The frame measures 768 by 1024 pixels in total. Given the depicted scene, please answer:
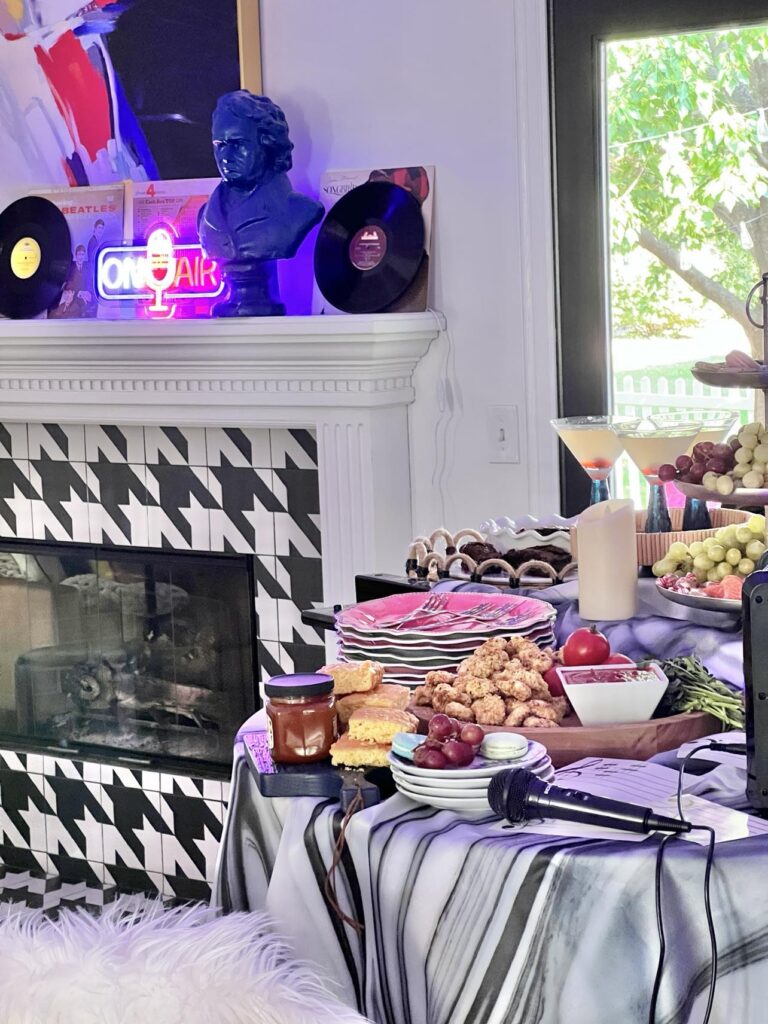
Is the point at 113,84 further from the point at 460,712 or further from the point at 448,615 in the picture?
the point at 460,712

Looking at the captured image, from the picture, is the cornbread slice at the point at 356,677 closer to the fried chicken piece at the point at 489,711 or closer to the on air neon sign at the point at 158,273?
the fried chicken piece at the point at 489,711

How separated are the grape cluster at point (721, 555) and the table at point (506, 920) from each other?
21.9 inches

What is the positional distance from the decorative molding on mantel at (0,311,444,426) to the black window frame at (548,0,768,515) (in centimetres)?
32

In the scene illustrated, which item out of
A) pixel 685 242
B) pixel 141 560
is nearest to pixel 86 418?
pixel 141 560

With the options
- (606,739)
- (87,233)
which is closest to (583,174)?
(87,233)

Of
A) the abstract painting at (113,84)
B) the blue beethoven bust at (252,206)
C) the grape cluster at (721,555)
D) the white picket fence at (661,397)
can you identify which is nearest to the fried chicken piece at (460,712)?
the grape cluster at (721,555)

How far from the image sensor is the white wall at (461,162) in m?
3.04

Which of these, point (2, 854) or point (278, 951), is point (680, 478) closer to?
point (278, 951)

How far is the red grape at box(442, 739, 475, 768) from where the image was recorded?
145cm

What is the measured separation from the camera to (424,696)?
1736mm

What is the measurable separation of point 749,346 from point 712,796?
172 cm

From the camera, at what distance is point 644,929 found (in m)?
1.32

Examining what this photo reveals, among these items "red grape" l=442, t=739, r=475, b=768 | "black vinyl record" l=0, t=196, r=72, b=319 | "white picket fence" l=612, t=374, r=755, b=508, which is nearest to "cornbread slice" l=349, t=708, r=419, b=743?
"red grape" l=442, t=739, r=475, b=768

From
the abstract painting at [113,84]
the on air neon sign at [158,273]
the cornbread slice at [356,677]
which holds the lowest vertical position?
the cornbread slice at [356,677]
